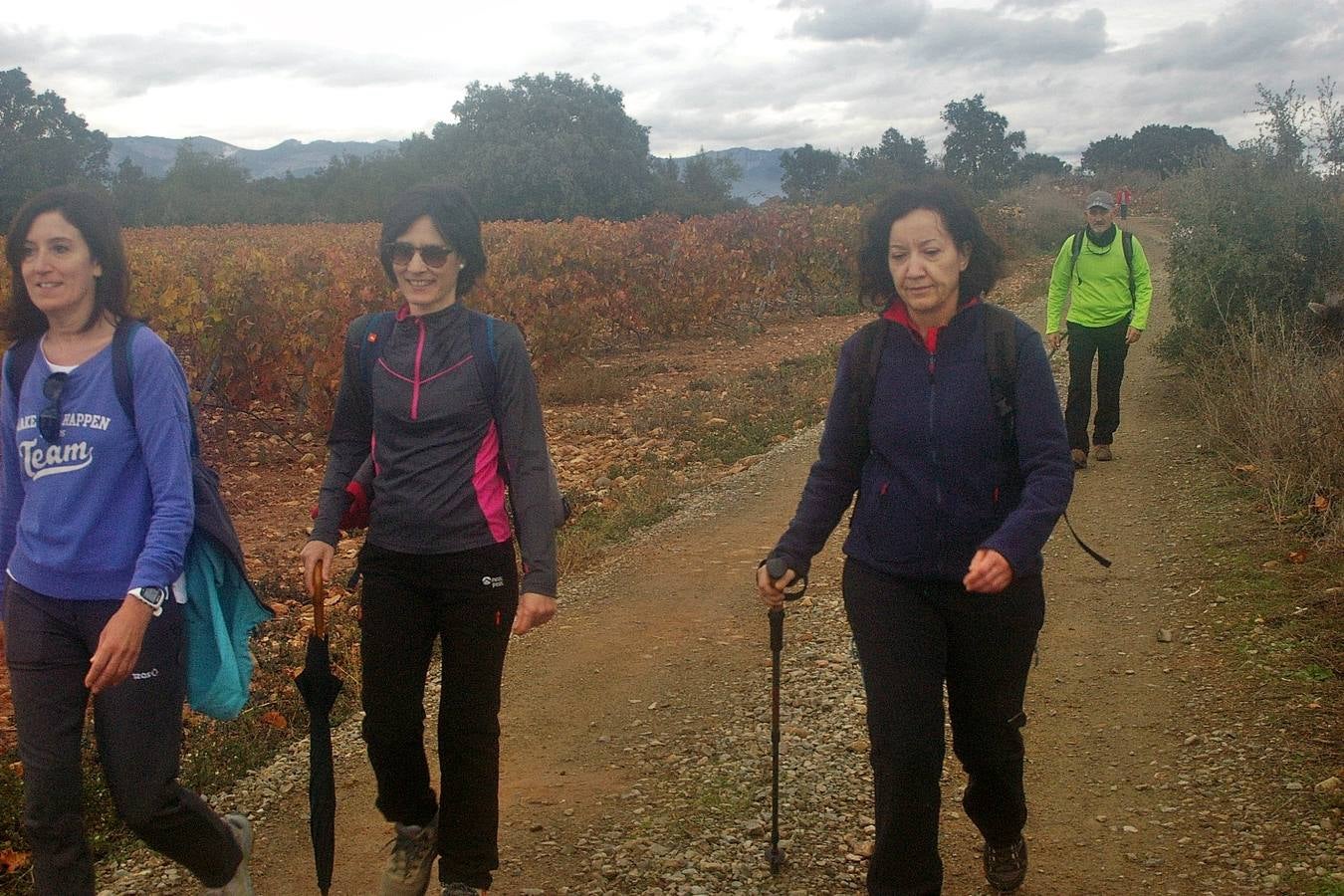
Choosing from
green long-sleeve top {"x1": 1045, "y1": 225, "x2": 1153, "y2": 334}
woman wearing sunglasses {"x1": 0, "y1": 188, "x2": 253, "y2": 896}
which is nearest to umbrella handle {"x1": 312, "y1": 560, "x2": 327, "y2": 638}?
woman wearing sunglasses {"x1": 0, "y1": 188, "x2": 253, "y2": 896}

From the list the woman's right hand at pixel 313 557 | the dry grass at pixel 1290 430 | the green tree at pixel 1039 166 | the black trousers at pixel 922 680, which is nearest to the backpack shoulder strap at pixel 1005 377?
the black trousers at pixel 922 680

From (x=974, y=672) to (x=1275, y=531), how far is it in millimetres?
4897

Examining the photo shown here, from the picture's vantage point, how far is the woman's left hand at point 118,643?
274 cm

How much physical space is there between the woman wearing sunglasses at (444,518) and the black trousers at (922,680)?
2.90 ft

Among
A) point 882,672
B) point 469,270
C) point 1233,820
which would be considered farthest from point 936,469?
point 1233,820

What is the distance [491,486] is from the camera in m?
3.19

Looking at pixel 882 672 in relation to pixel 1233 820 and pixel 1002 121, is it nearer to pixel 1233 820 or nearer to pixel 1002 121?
pixel 1233 820

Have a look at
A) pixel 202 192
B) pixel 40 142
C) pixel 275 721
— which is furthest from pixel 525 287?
pixel 202 192

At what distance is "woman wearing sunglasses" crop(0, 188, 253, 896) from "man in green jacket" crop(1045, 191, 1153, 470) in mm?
6955

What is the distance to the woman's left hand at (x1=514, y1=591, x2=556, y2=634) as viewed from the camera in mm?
3113

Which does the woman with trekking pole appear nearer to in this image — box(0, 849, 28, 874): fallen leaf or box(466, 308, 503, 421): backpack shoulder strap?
box(466, 308, 503, 421): backpack shoulder strap

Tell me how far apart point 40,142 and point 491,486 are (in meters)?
45.8

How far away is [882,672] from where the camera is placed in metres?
2.93

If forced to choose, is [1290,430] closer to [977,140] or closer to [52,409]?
[52,409]
